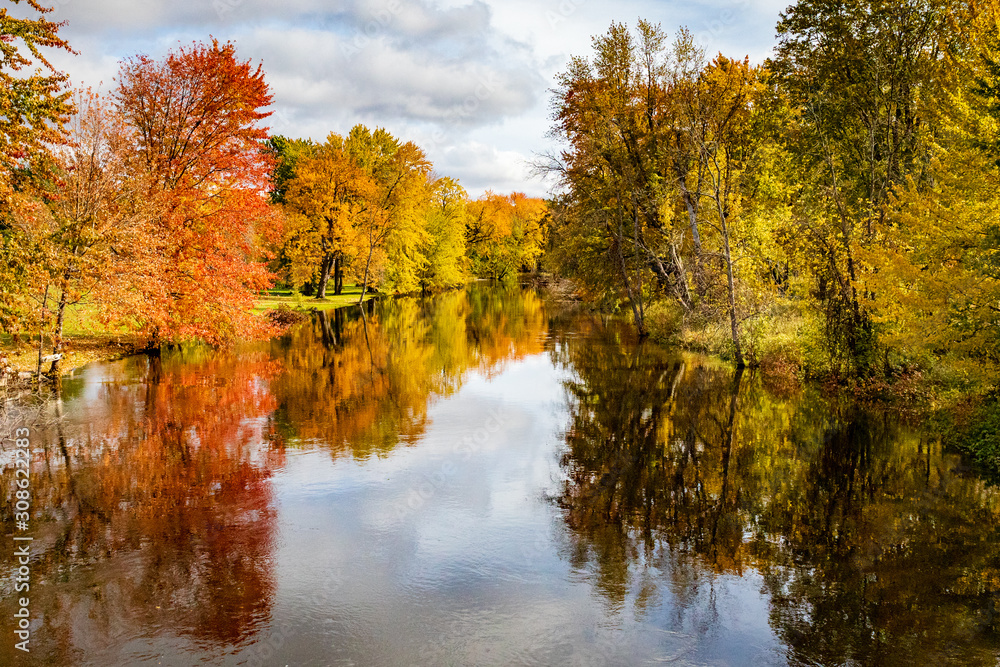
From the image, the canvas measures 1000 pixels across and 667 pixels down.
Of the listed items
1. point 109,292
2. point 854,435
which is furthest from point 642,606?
point 109,292

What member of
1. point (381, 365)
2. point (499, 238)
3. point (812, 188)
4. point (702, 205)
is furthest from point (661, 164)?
point (499, 238)

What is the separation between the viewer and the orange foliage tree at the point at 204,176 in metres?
23.3

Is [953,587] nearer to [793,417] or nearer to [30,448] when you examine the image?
[793,417]

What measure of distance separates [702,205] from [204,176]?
22.4 metres

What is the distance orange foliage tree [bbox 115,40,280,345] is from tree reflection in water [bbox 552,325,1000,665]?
583 inches

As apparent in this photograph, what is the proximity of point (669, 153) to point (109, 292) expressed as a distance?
23915 mm

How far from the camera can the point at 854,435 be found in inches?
581

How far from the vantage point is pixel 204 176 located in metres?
25.6

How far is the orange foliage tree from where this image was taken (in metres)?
23.3

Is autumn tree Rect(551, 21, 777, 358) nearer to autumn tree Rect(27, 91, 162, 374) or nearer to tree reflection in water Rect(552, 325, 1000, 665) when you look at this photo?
tree reflection in water Rect(552, 325, 1000, 665)

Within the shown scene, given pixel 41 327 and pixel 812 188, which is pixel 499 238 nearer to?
pixel 812 188

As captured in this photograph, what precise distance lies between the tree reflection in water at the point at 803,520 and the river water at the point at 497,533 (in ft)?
0.16

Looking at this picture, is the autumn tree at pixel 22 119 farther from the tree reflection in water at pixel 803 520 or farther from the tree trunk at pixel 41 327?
the tree reflection in water at pixel 803 520

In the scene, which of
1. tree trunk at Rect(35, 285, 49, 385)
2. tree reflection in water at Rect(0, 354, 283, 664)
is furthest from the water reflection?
tree trunk at Rect(35, 285, 49, 385)
